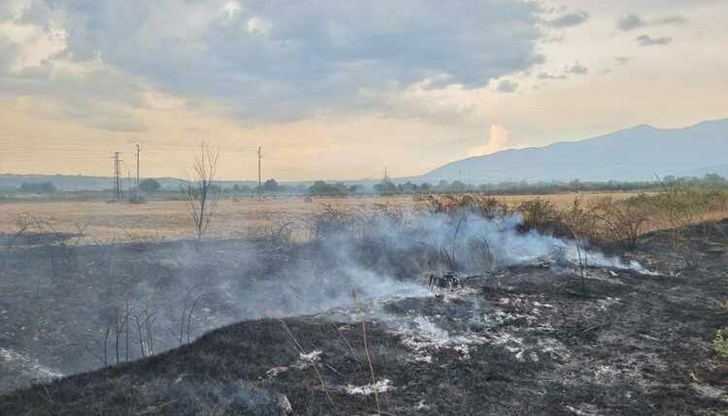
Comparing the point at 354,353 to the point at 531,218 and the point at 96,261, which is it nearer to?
the point at 96,261

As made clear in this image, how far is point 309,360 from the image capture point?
5.83 metres

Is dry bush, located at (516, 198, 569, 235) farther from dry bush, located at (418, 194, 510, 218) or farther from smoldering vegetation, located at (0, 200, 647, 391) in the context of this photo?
dry bush, located at (418, 194, 510, 218)

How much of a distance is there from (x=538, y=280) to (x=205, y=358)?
264 inches

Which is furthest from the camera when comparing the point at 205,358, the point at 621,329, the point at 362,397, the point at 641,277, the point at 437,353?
the point at 641,277

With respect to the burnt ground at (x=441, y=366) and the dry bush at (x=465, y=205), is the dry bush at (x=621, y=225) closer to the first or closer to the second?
the dry bush at (x=465, y=205)

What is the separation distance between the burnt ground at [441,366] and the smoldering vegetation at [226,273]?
1.71 m

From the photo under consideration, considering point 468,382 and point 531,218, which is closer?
point 468,382

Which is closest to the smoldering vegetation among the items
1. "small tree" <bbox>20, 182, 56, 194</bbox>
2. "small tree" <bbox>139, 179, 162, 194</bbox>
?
"small tree" <bbox>20, 182, 56, 194</bbox>

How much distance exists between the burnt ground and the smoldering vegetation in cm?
171

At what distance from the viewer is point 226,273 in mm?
11773

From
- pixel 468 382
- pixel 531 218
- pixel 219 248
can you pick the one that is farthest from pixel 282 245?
pixel 468 382

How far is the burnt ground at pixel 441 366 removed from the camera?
4.83 meters

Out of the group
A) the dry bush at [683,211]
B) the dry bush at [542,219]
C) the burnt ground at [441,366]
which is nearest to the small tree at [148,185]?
the dry bush at [542,219]

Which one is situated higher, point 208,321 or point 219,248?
point 219,248
